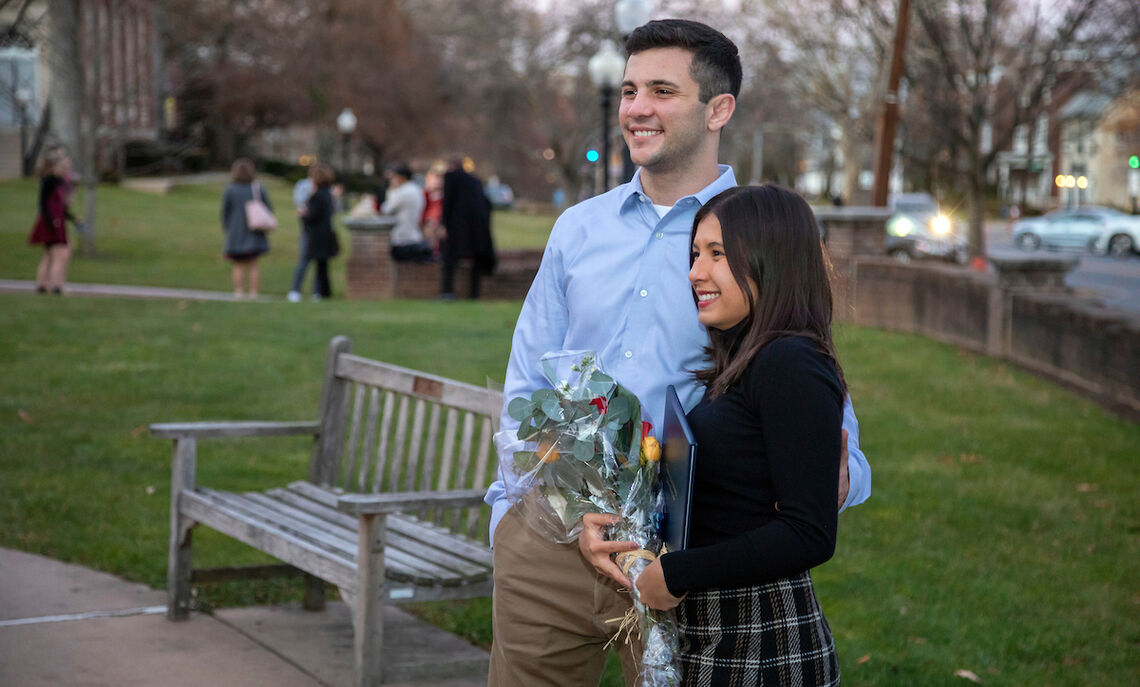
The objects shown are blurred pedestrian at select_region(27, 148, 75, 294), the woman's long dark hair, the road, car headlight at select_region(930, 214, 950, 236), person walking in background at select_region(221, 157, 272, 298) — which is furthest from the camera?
car headlight at select_region(930, 214, 950, 236)

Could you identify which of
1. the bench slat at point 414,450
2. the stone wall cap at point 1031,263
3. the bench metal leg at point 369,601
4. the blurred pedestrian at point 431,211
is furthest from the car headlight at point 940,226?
the bench metal leg at point 369,601

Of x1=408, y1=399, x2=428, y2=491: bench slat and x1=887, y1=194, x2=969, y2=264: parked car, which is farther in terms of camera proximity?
x1=887, y1=194, x2=969, y2=264: parked car

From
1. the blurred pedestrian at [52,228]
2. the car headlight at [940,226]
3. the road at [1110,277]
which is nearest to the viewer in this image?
the blurred pedestrian at [52,228]

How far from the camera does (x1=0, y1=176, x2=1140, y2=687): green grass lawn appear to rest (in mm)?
5133

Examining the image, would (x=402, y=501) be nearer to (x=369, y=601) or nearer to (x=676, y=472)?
(x=369, y=601)

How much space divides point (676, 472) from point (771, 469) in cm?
18

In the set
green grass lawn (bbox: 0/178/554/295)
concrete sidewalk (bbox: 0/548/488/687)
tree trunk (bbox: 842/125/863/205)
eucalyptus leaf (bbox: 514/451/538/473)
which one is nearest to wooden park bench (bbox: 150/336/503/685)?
concrete sidewalk (bbox: 0/548/488/687)

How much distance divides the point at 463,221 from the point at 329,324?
4.05 meters

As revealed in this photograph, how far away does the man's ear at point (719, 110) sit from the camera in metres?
2.78

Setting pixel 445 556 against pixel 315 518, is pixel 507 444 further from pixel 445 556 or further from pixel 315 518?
pixel 315 518

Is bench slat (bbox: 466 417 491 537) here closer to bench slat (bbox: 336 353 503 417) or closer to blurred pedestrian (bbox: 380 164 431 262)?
bench slat (bbox: 336 353 503 417)

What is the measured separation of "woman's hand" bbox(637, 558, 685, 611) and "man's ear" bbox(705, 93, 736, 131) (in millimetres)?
1023

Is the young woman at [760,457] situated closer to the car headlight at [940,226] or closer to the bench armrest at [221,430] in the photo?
the bench armrest at [221,430]

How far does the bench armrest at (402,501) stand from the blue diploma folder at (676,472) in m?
1.69
